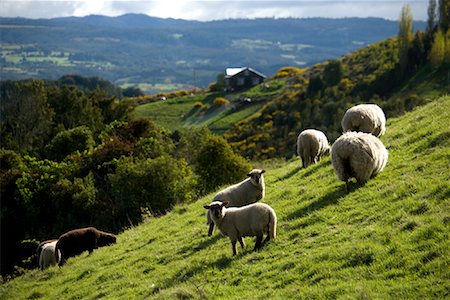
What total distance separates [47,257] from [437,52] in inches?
2738

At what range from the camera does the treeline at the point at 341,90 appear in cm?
6938

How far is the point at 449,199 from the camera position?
1154 cm

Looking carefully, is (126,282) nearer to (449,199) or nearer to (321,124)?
(449,199)

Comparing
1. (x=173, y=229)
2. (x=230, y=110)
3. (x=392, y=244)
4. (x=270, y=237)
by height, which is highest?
(x=392, y=244)

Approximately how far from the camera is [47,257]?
22.1 meters

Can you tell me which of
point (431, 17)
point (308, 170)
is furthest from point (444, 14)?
point (308, 170)

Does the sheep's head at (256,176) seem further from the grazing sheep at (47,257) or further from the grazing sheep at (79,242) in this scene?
the grazing sheep at (47,257)

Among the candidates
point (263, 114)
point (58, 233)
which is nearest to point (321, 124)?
point (263, 114)

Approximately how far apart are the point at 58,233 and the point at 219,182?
42.3 feet

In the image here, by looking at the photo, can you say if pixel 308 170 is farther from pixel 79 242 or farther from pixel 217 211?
pixel 79 242

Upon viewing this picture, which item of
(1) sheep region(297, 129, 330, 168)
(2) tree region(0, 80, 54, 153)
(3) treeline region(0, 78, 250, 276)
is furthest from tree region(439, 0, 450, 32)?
(1) sheep region(297, 129, 330, 168)

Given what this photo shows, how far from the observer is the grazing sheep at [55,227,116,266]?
21562 millimetres

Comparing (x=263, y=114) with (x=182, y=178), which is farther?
(x=263, y=114)

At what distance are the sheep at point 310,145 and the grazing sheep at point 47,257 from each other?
11558mm
